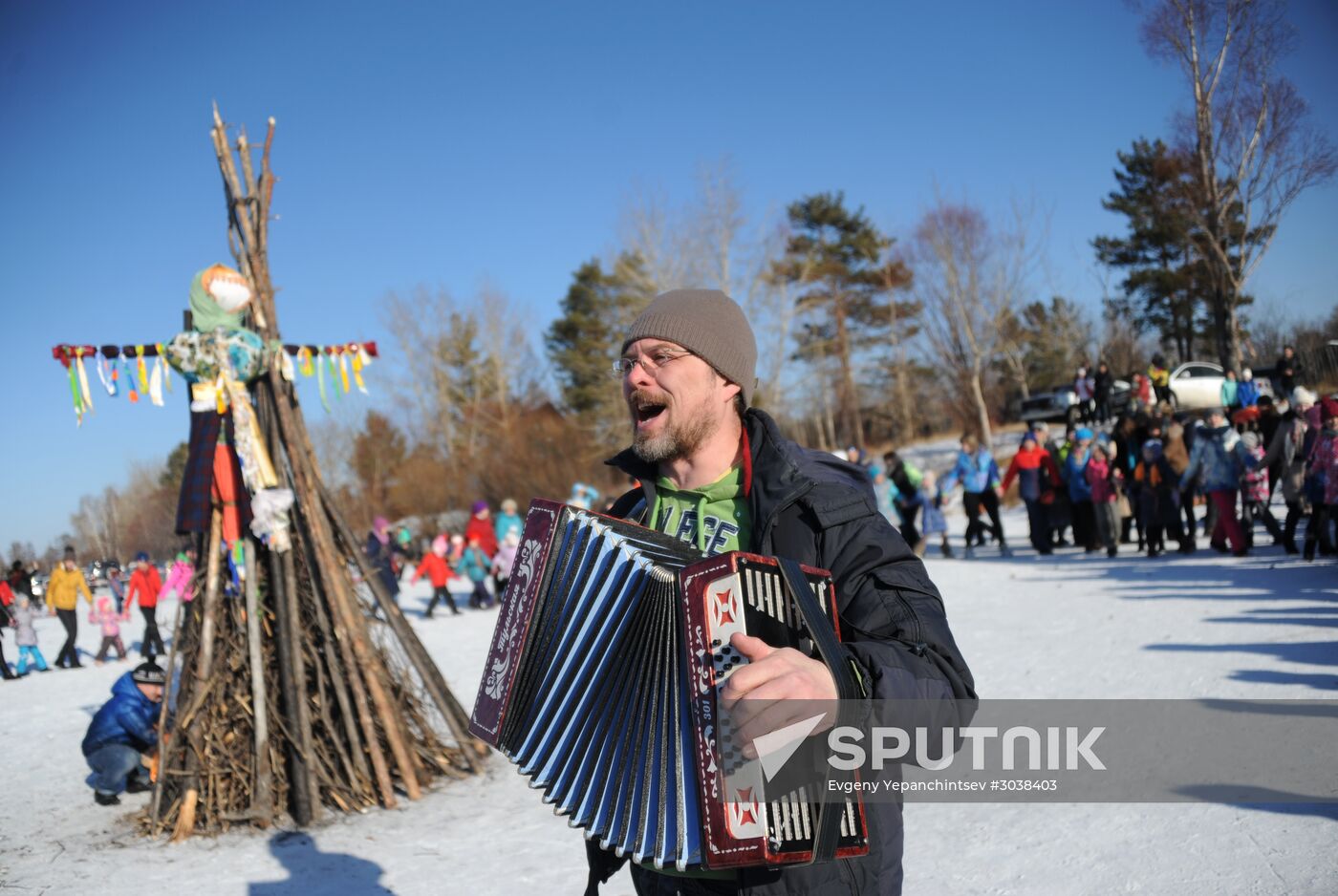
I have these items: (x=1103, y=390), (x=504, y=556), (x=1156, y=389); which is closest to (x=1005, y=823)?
(x=504, y=556)

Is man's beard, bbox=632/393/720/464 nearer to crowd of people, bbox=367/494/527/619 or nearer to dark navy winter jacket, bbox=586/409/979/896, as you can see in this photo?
dark navy winter jacket, bbox=586/409/979/896

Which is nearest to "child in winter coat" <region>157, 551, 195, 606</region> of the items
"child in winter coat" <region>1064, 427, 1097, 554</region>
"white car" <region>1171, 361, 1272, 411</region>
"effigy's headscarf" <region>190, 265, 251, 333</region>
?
"effigy's headscarf" <region>190, 265, 251, 333</region>

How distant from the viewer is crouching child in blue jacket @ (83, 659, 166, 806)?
6.42 m

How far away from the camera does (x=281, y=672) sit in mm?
5508

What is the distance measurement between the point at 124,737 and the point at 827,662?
22.2 feet

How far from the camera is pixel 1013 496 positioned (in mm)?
21906

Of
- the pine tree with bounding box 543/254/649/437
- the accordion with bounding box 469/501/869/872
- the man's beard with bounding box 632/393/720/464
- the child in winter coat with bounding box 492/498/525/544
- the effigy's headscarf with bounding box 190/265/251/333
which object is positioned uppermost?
the pine tree with bounding box 543/254/649/437

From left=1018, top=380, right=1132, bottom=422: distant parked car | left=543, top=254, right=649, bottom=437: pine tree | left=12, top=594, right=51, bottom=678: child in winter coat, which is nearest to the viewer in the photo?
left=12, top=594, right=51, bottom=678: child in winter coat

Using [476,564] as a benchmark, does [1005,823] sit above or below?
below

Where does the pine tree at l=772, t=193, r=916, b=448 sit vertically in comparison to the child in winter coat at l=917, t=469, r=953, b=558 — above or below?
above

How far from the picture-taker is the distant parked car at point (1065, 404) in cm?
2361

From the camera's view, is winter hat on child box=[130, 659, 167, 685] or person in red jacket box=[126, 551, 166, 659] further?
person in red jacket box=[126, 551, 166, 659]

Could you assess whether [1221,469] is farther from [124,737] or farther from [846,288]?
[846,288]

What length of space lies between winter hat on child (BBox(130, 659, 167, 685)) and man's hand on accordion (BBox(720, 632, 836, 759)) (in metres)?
6.73
